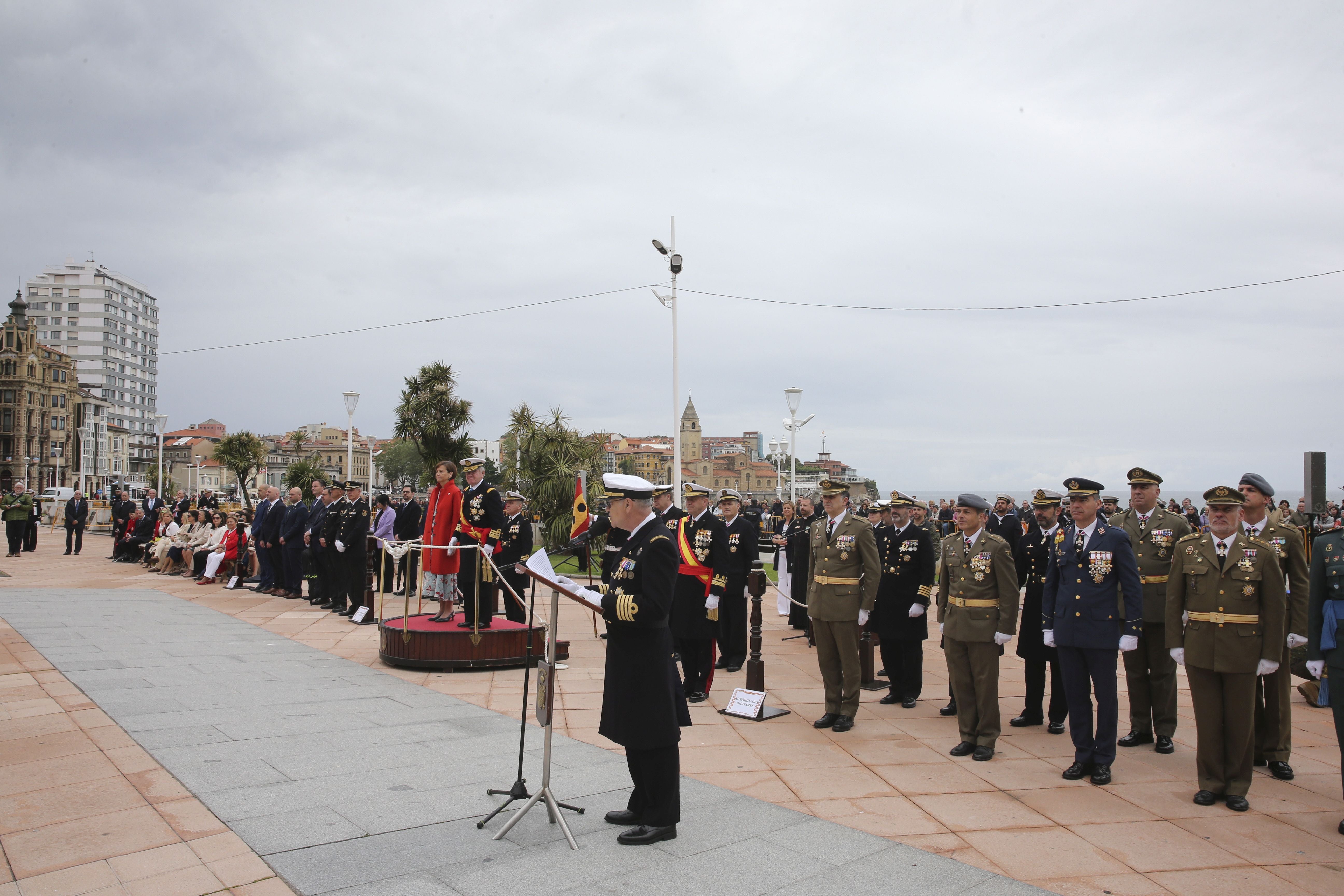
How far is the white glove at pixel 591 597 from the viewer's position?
13.5 ft

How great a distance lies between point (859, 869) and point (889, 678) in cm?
428

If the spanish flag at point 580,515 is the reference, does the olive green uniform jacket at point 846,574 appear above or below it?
below

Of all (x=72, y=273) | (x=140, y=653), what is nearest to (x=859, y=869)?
(x=140, y=653)

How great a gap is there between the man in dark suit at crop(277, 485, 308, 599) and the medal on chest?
1166 cm

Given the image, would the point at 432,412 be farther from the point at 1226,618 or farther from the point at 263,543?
the point at 1226,618

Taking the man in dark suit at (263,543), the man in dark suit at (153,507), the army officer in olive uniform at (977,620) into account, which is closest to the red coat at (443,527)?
the army officer in olive uniform at (977,620)

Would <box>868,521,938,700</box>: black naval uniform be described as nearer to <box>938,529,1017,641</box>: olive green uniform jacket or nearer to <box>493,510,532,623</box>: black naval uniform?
<box>938,529,1017,641</box>: olive green uniform jacket

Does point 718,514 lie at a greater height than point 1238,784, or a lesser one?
greater

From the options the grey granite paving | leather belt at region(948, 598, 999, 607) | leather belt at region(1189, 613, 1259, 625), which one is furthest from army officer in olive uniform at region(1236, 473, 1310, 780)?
the grey granite paving

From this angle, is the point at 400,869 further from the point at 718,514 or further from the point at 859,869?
the point at 718,514

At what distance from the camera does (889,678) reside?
26.5ft

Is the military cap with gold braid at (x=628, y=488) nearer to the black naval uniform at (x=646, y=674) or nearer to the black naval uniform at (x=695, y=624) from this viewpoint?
the black naval uniform at (x=646, y=674)

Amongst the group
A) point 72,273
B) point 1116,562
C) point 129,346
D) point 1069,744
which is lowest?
point 1069,744

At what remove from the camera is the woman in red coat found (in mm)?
9375
